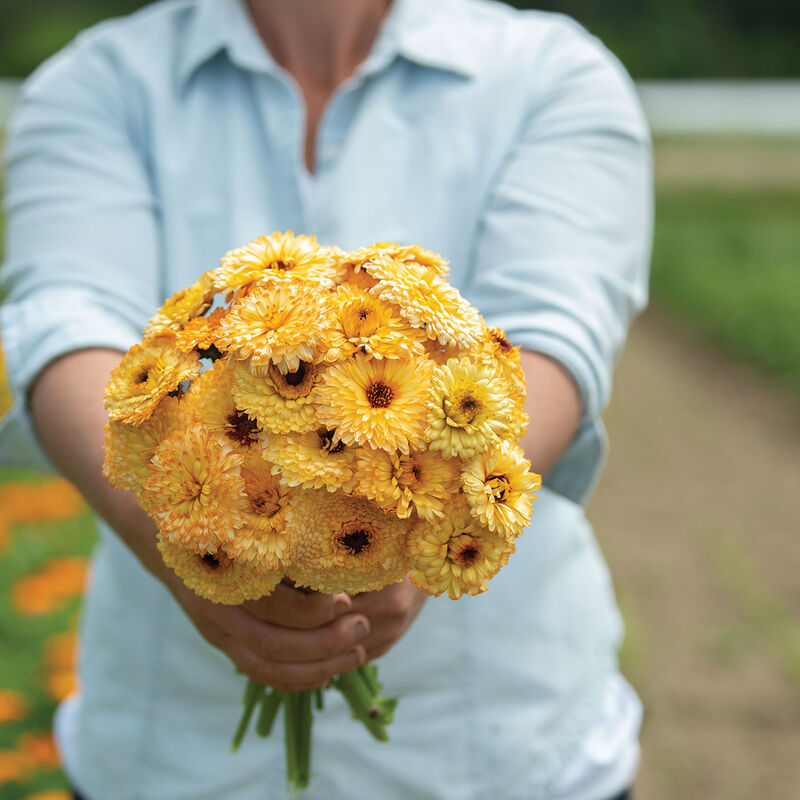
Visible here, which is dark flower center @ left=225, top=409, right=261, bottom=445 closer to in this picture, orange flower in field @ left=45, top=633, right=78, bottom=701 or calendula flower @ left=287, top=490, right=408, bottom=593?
calendula flower @ left=287, top=490, right=408, bottom=593

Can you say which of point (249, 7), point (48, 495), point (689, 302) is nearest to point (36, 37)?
point (689, 302)

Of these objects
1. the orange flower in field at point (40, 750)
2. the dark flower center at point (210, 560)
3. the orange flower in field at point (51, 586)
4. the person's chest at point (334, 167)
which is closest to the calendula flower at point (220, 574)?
the dark flower center at point (210, 560)

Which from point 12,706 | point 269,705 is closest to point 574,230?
point 269,705

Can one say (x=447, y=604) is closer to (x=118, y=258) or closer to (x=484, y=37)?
(x=118, y=258)

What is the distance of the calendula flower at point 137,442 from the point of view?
3.05 feet

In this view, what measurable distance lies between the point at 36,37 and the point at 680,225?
40.2 ft

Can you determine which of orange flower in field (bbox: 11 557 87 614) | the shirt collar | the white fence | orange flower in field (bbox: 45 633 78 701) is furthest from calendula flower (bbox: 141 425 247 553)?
the white fence

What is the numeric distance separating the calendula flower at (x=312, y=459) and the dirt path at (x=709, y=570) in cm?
233

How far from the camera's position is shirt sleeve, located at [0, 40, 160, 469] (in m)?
1.27

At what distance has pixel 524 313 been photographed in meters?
1.24

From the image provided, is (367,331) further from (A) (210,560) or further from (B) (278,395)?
(A) (210,560)

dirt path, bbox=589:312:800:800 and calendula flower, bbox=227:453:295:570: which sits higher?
calendula flower, bbox=227:453:295:570

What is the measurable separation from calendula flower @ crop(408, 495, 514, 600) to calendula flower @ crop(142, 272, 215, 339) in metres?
0.31

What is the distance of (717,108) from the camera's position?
14000mm
